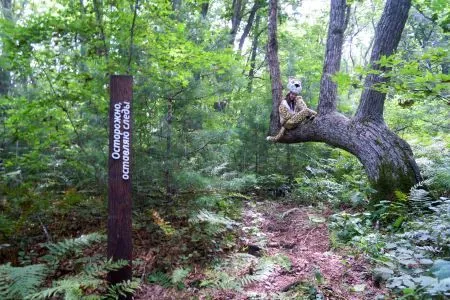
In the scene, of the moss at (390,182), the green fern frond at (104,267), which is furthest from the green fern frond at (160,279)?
the moss at (390,182)

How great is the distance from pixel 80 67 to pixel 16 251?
3.51 metres

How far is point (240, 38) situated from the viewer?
1945cm

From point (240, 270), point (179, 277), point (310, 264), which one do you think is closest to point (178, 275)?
point (179, 277)

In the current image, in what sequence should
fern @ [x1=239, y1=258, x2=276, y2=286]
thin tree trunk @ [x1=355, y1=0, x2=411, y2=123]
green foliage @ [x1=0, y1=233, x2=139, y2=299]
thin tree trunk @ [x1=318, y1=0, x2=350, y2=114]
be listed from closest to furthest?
green foliage @ [x1=0, y1=233, x2=139, y2=299]
fern @ [x1=239, y1=258, x2=276, y2=286]
thin tree trunk @ [x1=355, y1=0, x2=411, y2=123]
thin tree trunk @ [x1=318, y1=0, x2=350, y2=114]

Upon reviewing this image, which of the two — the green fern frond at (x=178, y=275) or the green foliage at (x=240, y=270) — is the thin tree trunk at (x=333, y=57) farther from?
the green fern frond at (x=178, y=275)

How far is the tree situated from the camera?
5.95 m

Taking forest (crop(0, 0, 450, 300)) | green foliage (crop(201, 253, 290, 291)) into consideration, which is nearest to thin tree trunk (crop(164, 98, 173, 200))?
forest (crop(0, 0, 450, 300))

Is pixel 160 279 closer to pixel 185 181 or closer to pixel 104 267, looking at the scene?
pixel 104 267

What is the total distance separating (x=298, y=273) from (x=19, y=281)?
111 inches

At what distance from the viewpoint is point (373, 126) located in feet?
21.3

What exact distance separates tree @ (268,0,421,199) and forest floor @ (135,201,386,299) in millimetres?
1359

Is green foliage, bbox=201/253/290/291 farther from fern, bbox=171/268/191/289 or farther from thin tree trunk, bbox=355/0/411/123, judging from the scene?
thin tree trunk, bbox=355/0/411/123

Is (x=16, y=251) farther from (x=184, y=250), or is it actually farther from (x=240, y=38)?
(x=240, y=38)

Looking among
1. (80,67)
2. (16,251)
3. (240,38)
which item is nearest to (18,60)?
(80,67)
